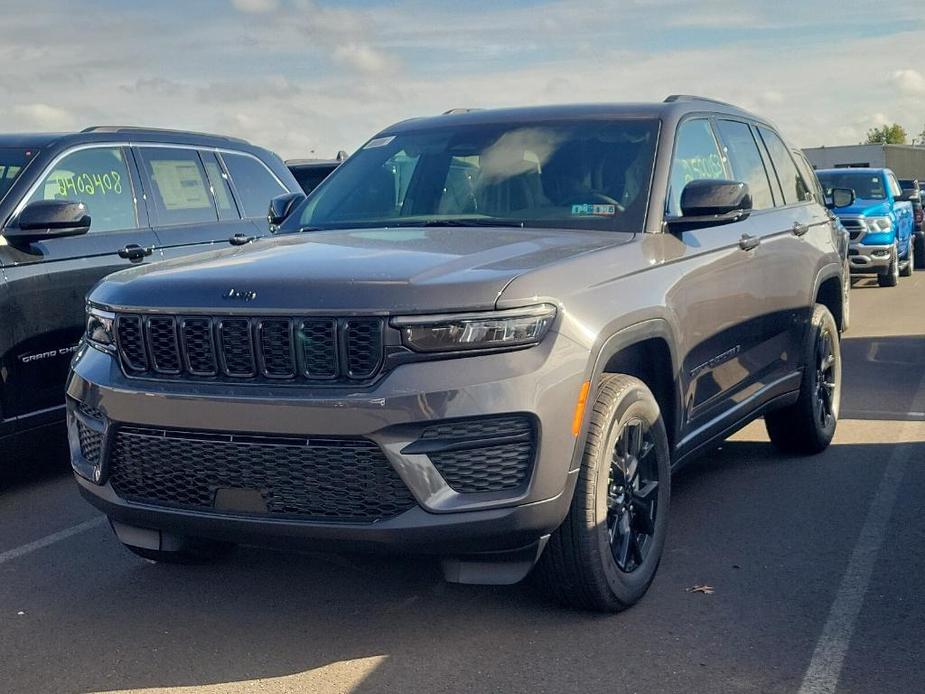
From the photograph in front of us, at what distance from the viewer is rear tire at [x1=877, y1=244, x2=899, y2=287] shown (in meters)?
18.7

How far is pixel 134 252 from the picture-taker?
7094 mm

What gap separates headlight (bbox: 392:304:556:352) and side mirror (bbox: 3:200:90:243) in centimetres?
322

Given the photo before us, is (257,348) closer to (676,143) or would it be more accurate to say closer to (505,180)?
(505,180)

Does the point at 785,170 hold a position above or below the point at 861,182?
above

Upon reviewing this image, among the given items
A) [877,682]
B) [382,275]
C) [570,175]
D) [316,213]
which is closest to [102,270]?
[316,213]

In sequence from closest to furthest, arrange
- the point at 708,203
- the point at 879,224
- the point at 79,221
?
the point at 708,203 → the point at 79,221 → the point at 879,224

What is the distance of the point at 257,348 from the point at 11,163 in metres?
3.53

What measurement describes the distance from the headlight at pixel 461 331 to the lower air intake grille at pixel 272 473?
0.35 m

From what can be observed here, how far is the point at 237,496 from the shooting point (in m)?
3.96

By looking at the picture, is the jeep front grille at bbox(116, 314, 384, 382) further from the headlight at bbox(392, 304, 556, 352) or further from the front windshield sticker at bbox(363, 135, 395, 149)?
the front windshield sticker at bbox(363, 135, 395, 149)

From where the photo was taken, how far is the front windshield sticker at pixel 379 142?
19.6 feet

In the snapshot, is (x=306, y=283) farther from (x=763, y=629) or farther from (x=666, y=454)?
(x=763, y=629)

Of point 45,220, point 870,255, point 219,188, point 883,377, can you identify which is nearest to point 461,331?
point 45,220

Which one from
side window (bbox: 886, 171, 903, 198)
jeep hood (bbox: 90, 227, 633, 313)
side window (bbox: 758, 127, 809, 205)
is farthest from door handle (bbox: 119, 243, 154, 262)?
side window (bbox: 886, 171, 903, 198)
